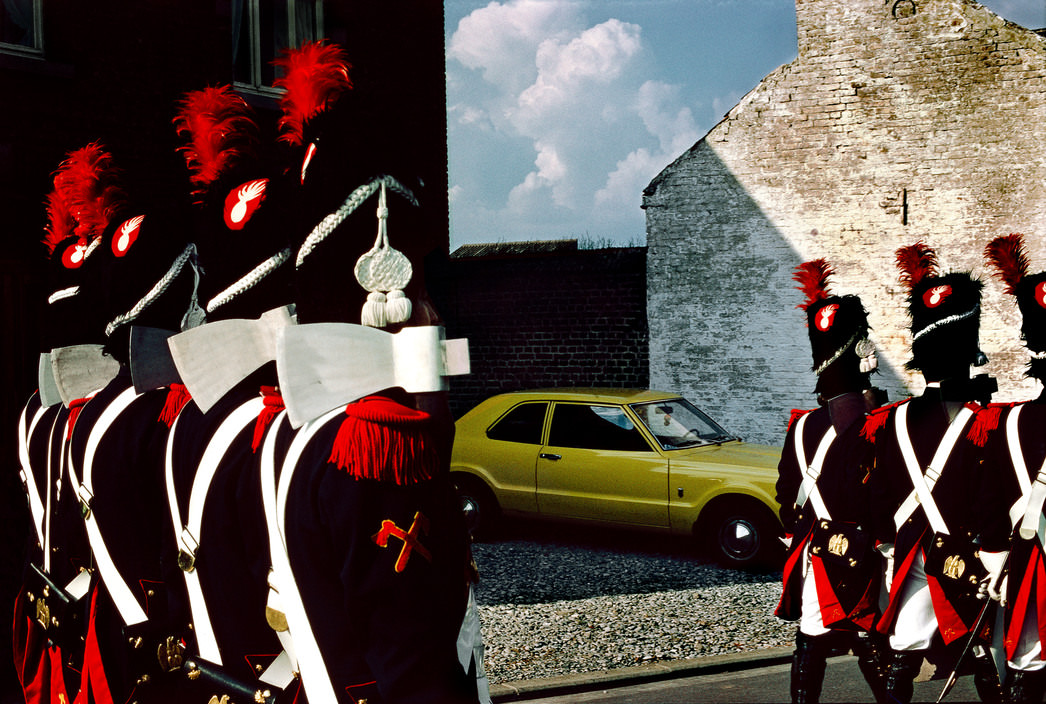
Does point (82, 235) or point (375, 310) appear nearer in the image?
point (375, 310)

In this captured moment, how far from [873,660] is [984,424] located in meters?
1.24

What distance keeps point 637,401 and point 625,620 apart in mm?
2837

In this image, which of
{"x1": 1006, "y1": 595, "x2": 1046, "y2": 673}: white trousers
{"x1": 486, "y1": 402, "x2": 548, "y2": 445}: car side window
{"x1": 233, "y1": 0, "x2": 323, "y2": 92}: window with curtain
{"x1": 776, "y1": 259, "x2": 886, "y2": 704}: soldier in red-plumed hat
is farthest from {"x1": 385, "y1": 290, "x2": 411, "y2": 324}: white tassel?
{"x1": 486, "y1": 402, "x2": 548, "y2": 445}: car side window

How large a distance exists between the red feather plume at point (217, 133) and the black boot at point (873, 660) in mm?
3492

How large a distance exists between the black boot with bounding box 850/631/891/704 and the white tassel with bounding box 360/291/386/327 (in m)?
3.38

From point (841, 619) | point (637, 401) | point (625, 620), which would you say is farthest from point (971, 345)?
point (637, 401)

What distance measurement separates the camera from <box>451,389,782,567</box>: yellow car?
8.19 m

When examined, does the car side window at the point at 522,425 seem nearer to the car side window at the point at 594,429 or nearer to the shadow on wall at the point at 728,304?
the car side window at the point at 594,429

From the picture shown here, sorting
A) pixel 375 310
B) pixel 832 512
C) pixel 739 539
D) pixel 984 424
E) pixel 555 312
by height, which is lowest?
pixel 739 539

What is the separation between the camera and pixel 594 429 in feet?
29.6

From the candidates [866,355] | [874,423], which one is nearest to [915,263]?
[866,355]

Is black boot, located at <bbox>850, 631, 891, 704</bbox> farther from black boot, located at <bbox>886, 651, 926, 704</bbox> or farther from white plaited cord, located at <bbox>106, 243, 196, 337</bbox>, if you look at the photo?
white plaited cord, located at <bbox>106, 243, 196, 337</bbox>

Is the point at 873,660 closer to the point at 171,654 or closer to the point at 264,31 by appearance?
the point at 171,654

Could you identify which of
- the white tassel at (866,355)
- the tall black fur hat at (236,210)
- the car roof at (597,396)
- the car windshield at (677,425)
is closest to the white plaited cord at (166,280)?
the tall black fur hat at (236,210)
